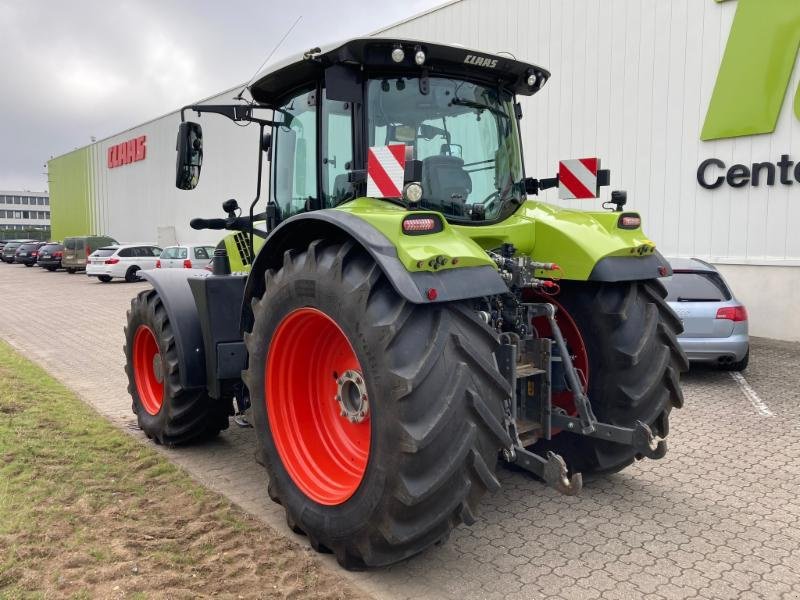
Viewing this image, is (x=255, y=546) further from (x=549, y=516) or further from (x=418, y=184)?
(x=418, y=184)

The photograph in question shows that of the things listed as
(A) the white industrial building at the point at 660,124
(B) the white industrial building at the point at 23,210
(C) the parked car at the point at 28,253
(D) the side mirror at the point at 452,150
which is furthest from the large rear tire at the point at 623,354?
(B) the white industrial building at the point at 23,210

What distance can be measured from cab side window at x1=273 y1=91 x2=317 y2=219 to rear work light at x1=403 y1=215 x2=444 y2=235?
1.18 metres

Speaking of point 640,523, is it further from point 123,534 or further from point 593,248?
point 123,534

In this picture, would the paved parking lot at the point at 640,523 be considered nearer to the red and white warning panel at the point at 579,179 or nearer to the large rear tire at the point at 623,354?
the large rear tire at the point at 623,354

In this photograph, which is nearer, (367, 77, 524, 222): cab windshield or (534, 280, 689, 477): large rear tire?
(367, 77, 524, 222): cab windshield

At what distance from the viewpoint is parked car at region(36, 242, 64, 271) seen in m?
30.7

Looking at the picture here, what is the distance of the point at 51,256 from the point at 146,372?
95.1ft

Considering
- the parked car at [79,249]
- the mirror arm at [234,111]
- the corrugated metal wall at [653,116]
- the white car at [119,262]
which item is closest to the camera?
the mirror arm at [234,111]

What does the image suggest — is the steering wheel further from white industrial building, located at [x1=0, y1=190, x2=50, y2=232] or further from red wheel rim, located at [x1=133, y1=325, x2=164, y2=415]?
white industrial building, located at [x1=0, y1=190, x2=50, y2=232]

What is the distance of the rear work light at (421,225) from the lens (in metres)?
2.98

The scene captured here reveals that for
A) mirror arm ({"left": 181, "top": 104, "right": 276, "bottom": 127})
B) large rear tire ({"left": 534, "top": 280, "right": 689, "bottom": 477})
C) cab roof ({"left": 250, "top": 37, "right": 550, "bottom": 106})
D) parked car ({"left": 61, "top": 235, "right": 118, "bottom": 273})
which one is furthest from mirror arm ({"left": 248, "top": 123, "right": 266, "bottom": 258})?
parked car ({"left": 61, "top": 235, "right": 118, "bottom": 273})

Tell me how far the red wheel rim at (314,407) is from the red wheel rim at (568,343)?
130 cm

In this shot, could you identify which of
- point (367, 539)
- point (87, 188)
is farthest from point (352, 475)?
point (87, 188)

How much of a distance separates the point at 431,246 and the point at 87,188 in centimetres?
4085
